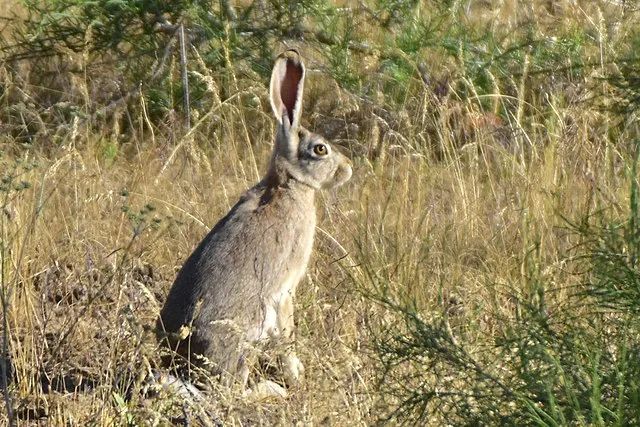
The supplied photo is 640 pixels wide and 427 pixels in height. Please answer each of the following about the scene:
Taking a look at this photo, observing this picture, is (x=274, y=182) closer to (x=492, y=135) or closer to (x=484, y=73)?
(x=492, y=135)

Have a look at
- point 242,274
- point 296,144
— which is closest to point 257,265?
point 242,274

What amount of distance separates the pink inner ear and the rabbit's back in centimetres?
60

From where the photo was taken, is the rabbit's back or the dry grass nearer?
the dry grass

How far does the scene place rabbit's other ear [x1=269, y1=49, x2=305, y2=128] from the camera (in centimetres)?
576

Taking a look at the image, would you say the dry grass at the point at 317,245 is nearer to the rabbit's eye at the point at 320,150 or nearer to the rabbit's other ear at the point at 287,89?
the rabbit's eye at the point at 320,150

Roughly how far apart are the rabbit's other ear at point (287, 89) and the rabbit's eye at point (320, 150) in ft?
0.47

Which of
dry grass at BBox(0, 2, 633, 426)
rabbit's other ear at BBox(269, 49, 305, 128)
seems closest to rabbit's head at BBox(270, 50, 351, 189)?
rabbit's other ear at BBox(269, 49, 305, 128)

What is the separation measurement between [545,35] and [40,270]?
13.9ft

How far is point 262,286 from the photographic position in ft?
16.6

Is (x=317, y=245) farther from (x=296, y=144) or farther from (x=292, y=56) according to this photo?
(x=292, y=56)

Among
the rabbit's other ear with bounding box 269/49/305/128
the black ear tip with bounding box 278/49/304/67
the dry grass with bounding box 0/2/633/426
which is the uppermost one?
the black ear tip with bounding box 278/49/304/67

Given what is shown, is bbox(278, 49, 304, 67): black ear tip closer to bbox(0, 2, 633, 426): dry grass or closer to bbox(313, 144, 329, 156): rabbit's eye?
bbox(313, 144, 329, 156): rabbit's eye

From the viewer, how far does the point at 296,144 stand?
583 centimetres

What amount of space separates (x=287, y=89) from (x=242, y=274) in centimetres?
116
